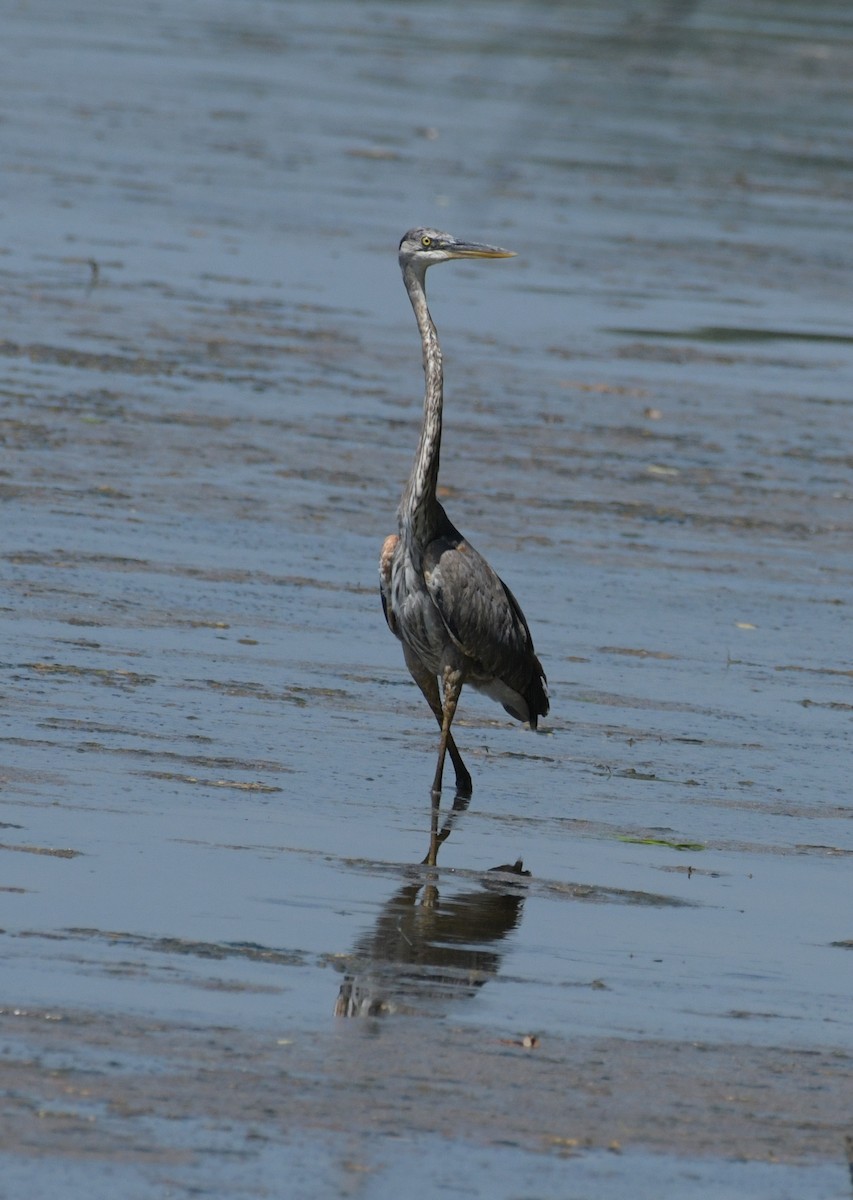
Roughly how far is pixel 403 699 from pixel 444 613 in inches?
50.1

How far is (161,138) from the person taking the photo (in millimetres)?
26875

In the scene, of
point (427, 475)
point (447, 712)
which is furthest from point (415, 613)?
point (427, 475)

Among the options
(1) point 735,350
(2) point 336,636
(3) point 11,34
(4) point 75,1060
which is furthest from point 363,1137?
(3) point 11,34

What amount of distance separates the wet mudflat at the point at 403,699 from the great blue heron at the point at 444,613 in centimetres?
35

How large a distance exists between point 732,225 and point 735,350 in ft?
20.9

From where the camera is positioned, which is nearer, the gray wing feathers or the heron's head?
the gray wing feathers

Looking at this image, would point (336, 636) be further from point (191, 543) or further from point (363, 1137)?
point (363, 1137)

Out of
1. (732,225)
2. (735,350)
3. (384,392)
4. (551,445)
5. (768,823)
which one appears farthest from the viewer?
(732,225)

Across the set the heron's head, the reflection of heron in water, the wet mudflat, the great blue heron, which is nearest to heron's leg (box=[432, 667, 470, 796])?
the great blue heron

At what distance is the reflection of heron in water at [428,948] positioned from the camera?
6875 millimetres

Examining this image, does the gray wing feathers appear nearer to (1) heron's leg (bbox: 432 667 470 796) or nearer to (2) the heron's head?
(1) heron's leg (bbox: 432 667 470 796)

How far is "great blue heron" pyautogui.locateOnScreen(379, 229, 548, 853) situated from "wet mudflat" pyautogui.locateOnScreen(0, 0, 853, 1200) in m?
0.35

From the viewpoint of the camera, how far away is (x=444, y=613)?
9.14 m

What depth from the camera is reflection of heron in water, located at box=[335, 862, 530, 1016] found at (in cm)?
688
